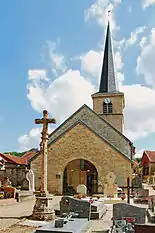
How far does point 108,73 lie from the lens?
130ft

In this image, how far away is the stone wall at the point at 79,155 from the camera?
82.9ft

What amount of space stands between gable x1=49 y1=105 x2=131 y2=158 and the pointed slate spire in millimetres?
9016

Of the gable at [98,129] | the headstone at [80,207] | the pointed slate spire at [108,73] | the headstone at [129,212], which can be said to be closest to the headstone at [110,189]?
the gable at [98,129]

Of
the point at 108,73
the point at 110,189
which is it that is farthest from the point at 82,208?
the point at 108,73

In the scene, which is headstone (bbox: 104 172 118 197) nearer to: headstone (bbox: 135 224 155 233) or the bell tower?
the bell tower

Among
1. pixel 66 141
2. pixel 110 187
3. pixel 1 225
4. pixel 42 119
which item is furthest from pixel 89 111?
pixel 1 225

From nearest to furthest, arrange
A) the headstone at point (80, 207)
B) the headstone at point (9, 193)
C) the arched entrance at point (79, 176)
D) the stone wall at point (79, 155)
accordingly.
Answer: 1. the headstone at point (80, 207)
2. the headstone at point (9, 193)
3. the stone wall at point (79, 155)
4. the arched entrance at point (79, 176)

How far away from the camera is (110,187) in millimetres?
21922

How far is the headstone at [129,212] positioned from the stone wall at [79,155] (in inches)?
597

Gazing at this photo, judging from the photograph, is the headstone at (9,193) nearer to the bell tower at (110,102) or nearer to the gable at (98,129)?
the gable at (98,129)

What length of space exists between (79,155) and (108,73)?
1713 cm

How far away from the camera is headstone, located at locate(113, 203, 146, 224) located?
9641 mm

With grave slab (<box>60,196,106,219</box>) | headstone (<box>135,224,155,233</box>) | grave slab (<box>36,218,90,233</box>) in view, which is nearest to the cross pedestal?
grave slab (<box>60,196,106,219</box>)

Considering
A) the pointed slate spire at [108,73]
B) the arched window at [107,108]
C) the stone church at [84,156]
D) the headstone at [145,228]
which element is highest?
the pointed slate spire at [108,73]
